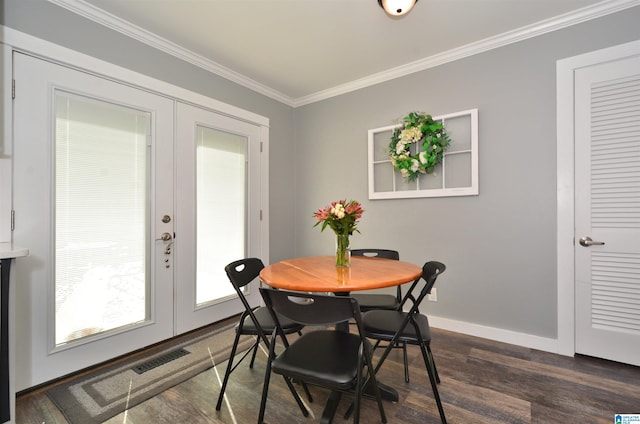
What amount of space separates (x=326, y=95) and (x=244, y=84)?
1018 mm

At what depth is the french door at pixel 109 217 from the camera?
6.09 ft

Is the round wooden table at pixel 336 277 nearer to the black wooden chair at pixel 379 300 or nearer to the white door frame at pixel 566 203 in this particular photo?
the black wooden chair at pixel 379 300

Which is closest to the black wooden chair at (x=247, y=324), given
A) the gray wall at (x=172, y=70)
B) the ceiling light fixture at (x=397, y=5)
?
the gray wall at (x=172, y=70)

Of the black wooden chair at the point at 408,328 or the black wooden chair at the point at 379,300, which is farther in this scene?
the black wooden chair at the point at 379,300

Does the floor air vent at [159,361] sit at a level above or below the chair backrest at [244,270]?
below

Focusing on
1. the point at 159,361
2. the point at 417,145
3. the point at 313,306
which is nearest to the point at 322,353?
the point at 313,306

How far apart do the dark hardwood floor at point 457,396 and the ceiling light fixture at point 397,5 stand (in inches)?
102

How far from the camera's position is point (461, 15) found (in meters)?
2.24

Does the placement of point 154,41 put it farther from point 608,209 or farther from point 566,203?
point 608,209

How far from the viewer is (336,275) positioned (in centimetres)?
166

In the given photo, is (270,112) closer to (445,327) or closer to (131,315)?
(131,315)

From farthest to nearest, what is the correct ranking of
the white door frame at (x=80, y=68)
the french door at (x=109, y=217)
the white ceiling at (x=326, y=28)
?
the white ceiling at (x=326, y=28)
the french door at (x=109, y=217)
the white door frame at (x=80, y=68)

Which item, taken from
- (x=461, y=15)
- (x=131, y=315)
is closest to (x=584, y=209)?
(x=461, y=15)

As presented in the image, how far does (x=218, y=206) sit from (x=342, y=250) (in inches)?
66.5
